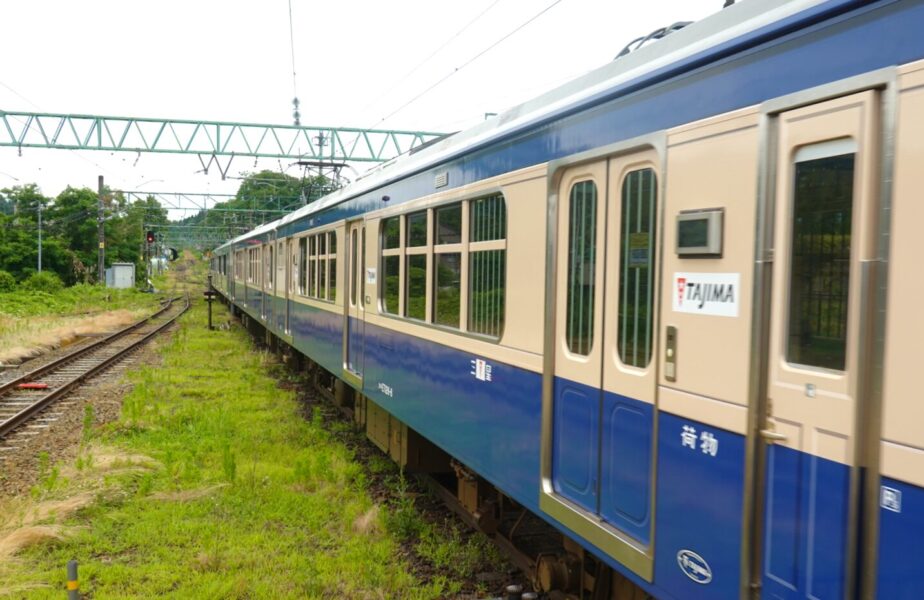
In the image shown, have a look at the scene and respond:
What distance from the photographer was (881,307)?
7.83 feet

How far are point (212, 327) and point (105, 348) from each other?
6.17 metres

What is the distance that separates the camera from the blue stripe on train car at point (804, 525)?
249 cm

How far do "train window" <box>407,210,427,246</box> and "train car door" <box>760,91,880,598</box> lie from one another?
13.1 ft

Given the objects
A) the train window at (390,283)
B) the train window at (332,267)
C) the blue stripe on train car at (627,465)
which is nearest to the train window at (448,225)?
the train window at (390,283)

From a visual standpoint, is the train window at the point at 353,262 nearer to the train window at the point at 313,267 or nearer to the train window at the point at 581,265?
the train window at the point at 313,267

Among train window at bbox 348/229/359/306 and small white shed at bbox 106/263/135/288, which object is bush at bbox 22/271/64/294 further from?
train window at bbox 348/229/359/306

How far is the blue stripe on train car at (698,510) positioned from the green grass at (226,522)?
2.63 metres

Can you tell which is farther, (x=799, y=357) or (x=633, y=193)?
(x=633, y=193)

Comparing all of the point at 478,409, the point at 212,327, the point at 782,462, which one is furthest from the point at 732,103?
the point at 212,327

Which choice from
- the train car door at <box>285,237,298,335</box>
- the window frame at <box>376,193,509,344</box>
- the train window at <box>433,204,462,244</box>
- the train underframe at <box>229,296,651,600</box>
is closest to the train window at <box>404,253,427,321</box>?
the window frame at <box>376,193,509,344</box>

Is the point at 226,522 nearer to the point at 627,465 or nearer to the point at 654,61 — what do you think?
the point at 627,465

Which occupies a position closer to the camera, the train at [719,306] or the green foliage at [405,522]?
the train at [719,306]

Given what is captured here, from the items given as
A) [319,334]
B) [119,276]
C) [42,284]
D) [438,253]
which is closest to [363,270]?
[438,253]

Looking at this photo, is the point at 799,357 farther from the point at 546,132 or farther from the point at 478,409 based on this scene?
the point at 478,409
